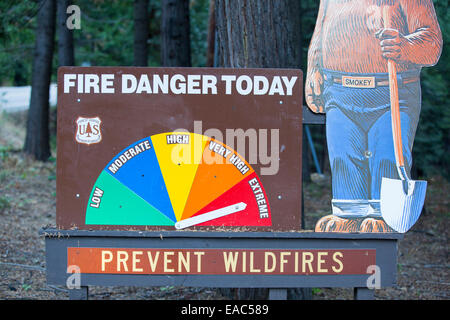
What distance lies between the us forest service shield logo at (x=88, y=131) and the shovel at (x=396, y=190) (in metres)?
2.22

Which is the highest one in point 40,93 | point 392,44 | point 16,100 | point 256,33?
point 16,100

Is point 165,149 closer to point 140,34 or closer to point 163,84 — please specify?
point 163,84

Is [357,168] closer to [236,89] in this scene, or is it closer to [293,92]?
[293,92]

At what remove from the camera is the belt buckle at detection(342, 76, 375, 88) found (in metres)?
4.05

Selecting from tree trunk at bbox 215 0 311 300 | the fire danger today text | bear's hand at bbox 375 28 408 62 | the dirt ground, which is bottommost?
the dirt ground

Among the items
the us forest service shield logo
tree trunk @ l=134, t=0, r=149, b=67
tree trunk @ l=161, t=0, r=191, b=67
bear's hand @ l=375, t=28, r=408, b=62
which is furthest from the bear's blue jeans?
tree trunk @ l=134, t=0, r=149, b=67

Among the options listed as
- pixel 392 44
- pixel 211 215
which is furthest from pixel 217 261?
pixel 392 44

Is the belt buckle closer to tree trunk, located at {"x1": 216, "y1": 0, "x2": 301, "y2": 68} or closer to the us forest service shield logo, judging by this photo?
tree trunk, located at {"x1": 216, "y1": 0, "x2": 301, "y2": 68}

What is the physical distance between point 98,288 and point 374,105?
398 cm

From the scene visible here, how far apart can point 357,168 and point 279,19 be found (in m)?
1.55

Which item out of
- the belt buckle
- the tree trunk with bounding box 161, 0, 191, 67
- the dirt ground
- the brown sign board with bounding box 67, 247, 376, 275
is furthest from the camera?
the tree trunk with bounding box 161, 0, 191, 67

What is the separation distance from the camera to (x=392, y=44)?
4.04 meters

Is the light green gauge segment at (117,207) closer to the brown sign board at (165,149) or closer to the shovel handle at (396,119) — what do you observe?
the brown sign board at (165,149)

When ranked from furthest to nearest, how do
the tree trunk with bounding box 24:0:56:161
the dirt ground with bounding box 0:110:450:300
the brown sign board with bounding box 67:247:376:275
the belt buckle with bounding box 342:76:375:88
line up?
the tree trunk with bounding box 24:0:56:161 < the dirt ground with bounding box 0:110:450:300 < the belt buckle with bounding box 342:76:375:88 < the brown sign board with bounding box 67:247:376:275
